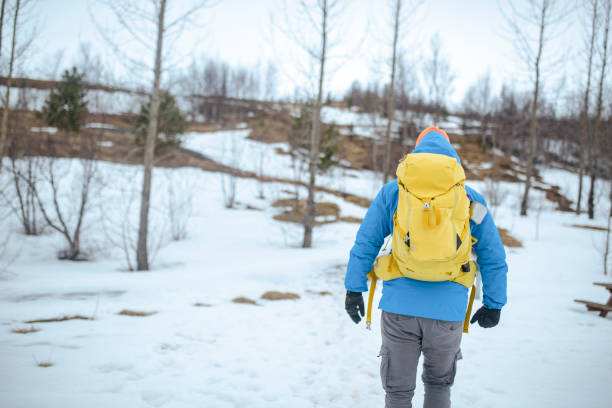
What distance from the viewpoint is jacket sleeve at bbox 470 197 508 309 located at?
1.97 m

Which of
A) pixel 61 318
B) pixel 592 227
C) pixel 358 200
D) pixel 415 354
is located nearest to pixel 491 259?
pixel 415 354

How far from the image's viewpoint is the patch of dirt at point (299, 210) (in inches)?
569

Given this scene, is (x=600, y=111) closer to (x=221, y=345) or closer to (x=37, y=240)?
(x=221, y=345)

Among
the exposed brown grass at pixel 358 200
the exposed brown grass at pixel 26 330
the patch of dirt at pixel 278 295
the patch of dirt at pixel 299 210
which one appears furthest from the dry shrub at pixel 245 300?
the exposed brown grass at pixel 358 200

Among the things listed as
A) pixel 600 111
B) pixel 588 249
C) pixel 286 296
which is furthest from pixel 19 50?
pixel 600 111

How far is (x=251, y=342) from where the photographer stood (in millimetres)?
3945

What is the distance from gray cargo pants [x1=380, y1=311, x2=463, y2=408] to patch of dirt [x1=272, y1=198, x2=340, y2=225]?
1154cm

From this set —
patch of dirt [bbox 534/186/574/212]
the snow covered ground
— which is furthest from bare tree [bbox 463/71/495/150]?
the snow covered ground

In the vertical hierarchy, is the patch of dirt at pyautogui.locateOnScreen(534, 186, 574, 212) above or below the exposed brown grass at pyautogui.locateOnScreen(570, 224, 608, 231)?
above

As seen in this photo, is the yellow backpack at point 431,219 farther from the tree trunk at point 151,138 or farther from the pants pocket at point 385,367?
the tree trunk at point 151,138

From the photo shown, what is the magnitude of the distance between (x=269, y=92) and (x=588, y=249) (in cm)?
5747

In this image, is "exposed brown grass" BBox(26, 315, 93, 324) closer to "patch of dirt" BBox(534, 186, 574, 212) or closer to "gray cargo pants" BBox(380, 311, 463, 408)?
"gray cargo pants" BBox(380, 311, 463, 408)

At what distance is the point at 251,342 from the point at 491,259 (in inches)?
116

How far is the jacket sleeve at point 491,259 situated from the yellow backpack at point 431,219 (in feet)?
0.73
